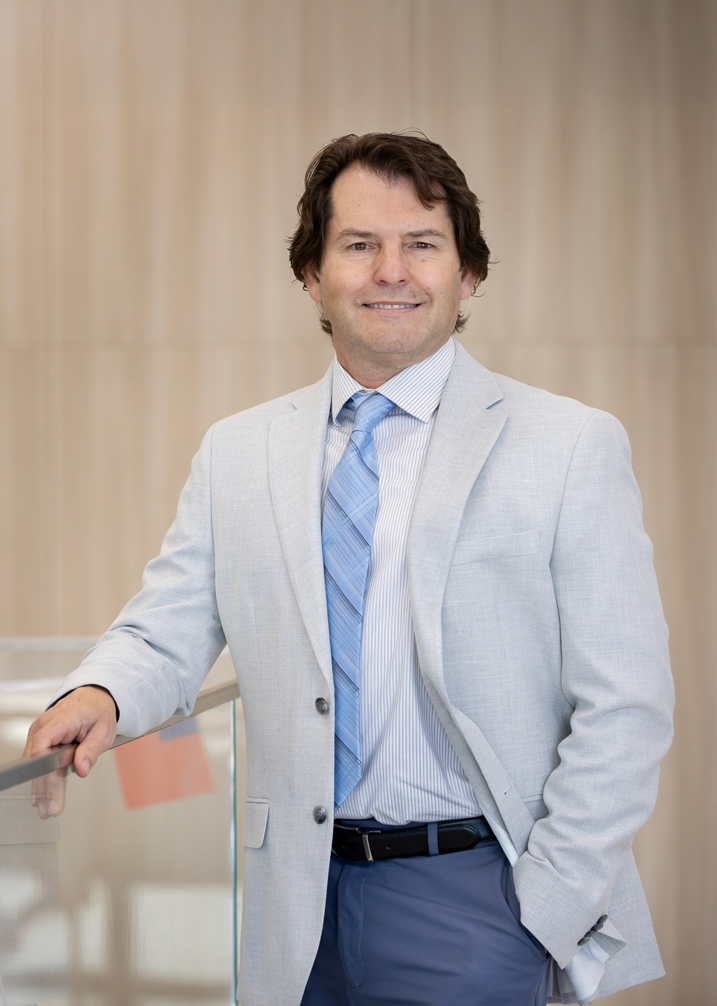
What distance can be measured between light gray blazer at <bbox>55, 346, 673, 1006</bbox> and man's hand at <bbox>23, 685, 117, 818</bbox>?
0.10ft

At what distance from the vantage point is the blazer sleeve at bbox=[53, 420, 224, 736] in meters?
1.40

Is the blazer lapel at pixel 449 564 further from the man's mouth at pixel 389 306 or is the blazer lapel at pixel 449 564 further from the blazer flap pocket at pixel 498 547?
the man's mouth at pixel 389 306

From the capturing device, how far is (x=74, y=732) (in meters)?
1.24

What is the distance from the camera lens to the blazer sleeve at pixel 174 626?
54.9 inches

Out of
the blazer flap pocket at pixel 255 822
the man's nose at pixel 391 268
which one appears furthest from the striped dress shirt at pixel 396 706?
the man's nose at pixel 391 268

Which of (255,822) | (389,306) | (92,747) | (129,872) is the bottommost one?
(129,872)

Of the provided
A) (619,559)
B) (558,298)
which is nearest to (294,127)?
(558,298)

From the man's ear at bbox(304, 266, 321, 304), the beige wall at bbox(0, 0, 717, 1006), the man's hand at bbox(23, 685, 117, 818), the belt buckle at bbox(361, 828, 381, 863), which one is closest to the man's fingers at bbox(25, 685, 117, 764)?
the man's hand at bbox(23, 685, 117, 818)

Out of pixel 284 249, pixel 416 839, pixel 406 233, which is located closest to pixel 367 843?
pixel 416 839

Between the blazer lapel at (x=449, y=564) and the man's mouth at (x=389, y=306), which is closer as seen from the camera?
the blazer lapel at (x=449, y=564)

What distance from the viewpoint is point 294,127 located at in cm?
369

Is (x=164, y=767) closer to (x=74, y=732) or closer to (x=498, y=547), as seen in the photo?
(x=74, y=732)

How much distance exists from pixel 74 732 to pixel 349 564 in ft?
1.46

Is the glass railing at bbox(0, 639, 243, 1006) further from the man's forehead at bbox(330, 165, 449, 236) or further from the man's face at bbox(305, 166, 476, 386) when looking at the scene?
the man's forehead at bbox(330, 165, 449, 236)
